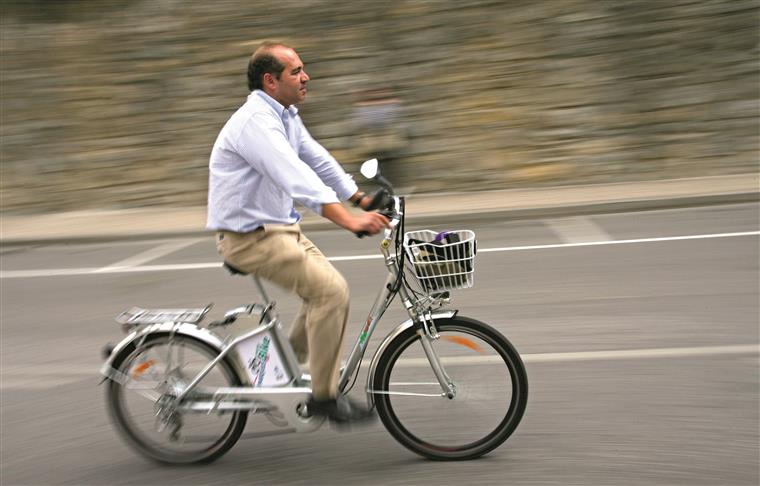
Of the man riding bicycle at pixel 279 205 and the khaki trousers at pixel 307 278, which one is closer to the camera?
the man riding bicycle at pixel 279 205

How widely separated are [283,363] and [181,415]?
0.54m

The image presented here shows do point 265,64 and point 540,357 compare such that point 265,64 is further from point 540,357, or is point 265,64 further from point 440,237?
point 540,357

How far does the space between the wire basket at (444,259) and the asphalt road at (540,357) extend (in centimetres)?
86

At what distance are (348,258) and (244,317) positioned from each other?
5.03 meters

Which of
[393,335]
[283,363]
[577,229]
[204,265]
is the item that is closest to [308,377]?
[283,363]

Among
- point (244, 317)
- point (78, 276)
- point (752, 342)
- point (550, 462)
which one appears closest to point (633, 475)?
point (550, 462)

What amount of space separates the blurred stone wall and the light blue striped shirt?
978cm

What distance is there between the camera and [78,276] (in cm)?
927

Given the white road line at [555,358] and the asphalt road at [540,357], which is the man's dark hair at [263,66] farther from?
the white road line at [555,358]

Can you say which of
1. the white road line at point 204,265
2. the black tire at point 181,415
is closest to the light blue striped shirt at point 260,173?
the black tire at point 181,415

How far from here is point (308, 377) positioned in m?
4.04

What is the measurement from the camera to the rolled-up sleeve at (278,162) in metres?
3.57

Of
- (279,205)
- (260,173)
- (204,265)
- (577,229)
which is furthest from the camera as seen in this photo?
(577,229)

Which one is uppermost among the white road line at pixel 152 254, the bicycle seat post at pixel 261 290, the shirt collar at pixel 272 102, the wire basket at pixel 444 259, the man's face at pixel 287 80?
the man's face at pixel 287 80
